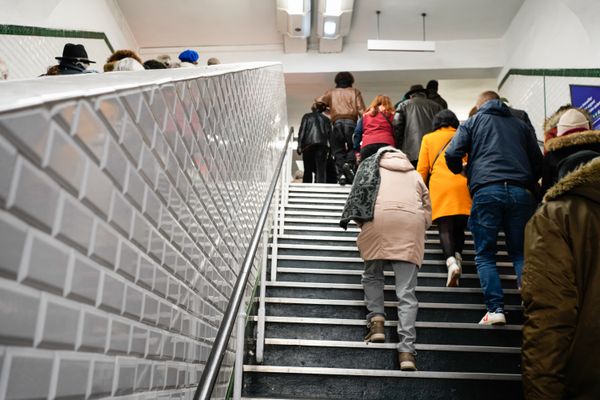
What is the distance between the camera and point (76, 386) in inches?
32.5

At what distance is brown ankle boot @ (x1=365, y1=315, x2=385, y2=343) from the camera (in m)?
2.89

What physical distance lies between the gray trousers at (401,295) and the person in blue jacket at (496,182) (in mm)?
466

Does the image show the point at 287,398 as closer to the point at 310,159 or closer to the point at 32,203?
the point at 32,203

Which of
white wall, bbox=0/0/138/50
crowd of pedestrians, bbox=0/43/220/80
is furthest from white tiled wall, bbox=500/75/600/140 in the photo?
white wall, bbox=0/0/138/50

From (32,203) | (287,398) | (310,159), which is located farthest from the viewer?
(310,159)

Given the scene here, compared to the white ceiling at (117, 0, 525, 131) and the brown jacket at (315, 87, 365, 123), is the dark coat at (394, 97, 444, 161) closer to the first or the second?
the brown jacket at (315, 87, 365, 123)

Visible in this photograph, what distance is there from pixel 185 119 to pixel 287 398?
164 cm

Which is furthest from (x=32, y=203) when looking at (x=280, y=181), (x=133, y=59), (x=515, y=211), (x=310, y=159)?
(x=310, y=159)

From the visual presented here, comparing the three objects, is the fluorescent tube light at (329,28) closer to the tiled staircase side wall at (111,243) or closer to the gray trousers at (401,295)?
the gray trousers at (401,295)

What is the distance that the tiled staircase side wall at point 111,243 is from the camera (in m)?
0.69

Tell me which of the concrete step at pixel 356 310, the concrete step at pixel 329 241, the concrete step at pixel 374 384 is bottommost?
the concrete step at pixel 374 384

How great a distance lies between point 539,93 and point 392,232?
556 cm

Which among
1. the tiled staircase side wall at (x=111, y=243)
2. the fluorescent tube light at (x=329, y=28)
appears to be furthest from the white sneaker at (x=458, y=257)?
the fluorescent tube light at (x=329, y=28)

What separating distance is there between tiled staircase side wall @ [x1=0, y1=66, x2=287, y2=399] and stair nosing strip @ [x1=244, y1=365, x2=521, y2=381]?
0.92m
